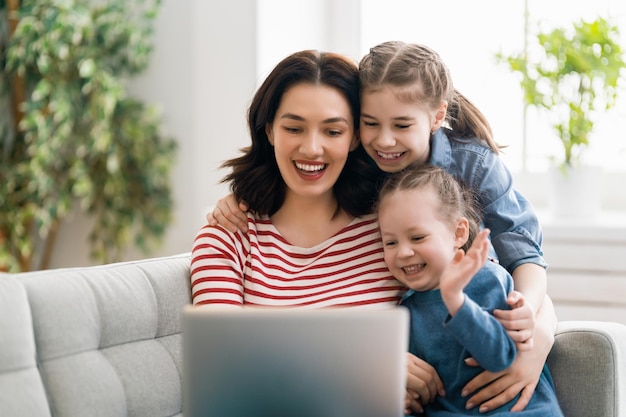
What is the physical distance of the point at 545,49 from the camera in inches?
125

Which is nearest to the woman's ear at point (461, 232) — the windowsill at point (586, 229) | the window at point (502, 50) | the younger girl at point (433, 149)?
the younger girl at point (433, 149)

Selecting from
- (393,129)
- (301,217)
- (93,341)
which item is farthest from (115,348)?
(393,129)

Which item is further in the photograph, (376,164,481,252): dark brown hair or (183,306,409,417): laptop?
(376,164,481,252): dark brown hair

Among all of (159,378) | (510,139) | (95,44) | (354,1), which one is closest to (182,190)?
(95,44)

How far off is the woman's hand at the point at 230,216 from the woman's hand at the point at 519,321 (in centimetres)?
58

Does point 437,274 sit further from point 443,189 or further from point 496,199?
point 496,199

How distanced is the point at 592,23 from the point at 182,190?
1.76 meters

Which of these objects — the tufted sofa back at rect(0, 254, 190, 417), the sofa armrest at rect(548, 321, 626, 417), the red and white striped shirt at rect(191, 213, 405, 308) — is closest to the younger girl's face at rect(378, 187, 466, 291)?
the red and white striped shirt at rect(191, 213, 405, 308)

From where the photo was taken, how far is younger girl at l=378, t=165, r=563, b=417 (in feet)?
5.40

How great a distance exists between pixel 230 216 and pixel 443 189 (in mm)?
463

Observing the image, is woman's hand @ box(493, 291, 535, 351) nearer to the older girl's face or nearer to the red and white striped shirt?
the red and white striped shirt

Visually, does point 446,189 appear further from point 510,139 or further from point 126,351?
point 510,139

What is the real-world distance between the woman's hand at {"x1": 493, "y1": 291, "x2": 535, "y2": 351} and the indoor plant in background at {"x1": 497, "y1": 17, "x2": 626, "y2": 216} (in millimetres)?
1632

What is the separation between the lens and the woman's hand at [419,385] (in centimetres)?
162
